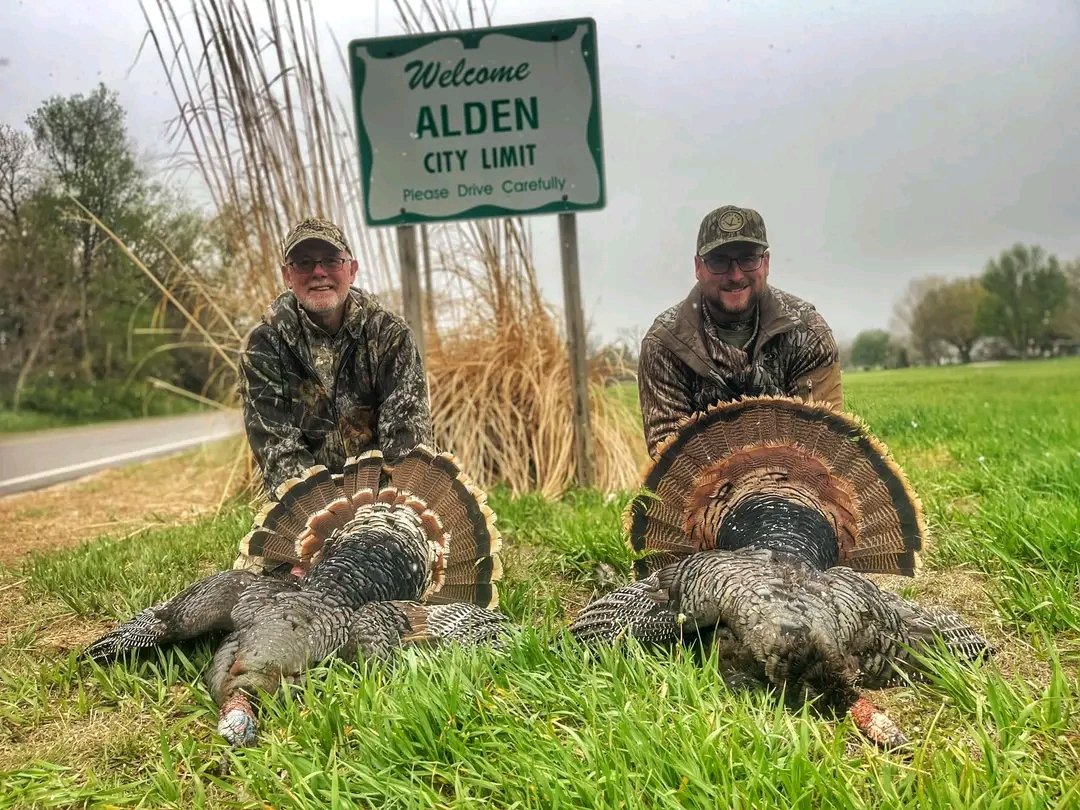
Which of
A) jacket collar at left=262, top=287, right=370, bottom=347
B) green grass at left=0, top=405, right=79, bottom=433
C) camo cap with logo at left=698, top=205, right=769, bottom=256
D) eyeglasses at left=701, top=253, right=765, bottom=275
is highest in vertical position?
camo cap with logo at left=698, top=205, right=769, bottom=256

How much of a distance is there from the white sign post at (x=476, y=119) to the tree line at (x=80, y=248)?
1.29 meters

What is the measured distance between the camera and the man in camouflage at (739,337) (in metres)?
3.21

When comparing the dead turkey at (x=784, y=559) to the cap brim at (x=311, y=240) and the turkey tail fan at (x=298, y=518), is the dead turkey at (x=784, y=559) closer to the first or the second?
the turkey tail fan at (x=298, y=518)

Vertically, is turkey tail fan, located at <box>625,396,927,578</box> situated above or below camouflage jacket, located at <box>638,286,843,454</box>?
below

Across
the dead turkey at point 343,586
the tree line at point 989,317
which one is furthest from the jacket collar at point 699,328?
the dead turkey at point 343,586

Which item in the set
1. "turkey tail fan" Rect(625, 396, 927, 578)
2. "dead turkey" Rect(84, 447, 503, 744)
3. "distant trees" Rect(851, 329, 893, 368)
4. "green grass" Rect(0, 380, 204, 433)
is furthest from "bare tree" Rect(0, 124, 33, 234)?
"distant trees" Rect(851, 329, 893, 368)

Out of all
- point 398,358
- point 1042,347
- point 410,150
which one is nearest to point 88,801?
point 398,358

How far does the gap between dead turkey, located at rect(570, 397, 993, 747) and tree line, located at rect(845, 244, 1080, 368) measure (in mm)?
847

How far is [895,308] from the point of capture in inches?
152

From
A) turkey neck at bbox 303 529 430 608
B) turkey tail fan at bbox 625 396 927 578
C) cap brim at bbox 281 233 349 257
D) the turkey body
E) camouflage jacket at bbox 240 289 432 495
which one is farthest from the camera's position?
camouflage jacket at bbox 240 289 432 495

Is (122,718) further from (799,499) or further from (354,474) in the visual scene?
(799,499)

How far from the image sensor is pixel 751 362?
3.26 metres

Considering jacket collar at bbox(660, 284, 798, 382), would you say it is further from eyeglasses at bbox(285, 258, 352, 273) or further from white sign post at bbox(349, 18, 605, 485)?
eyeglasses at bbox(285, 258, 352, 273)

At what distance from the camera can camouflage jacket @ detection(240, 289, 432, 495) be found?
3.68m
